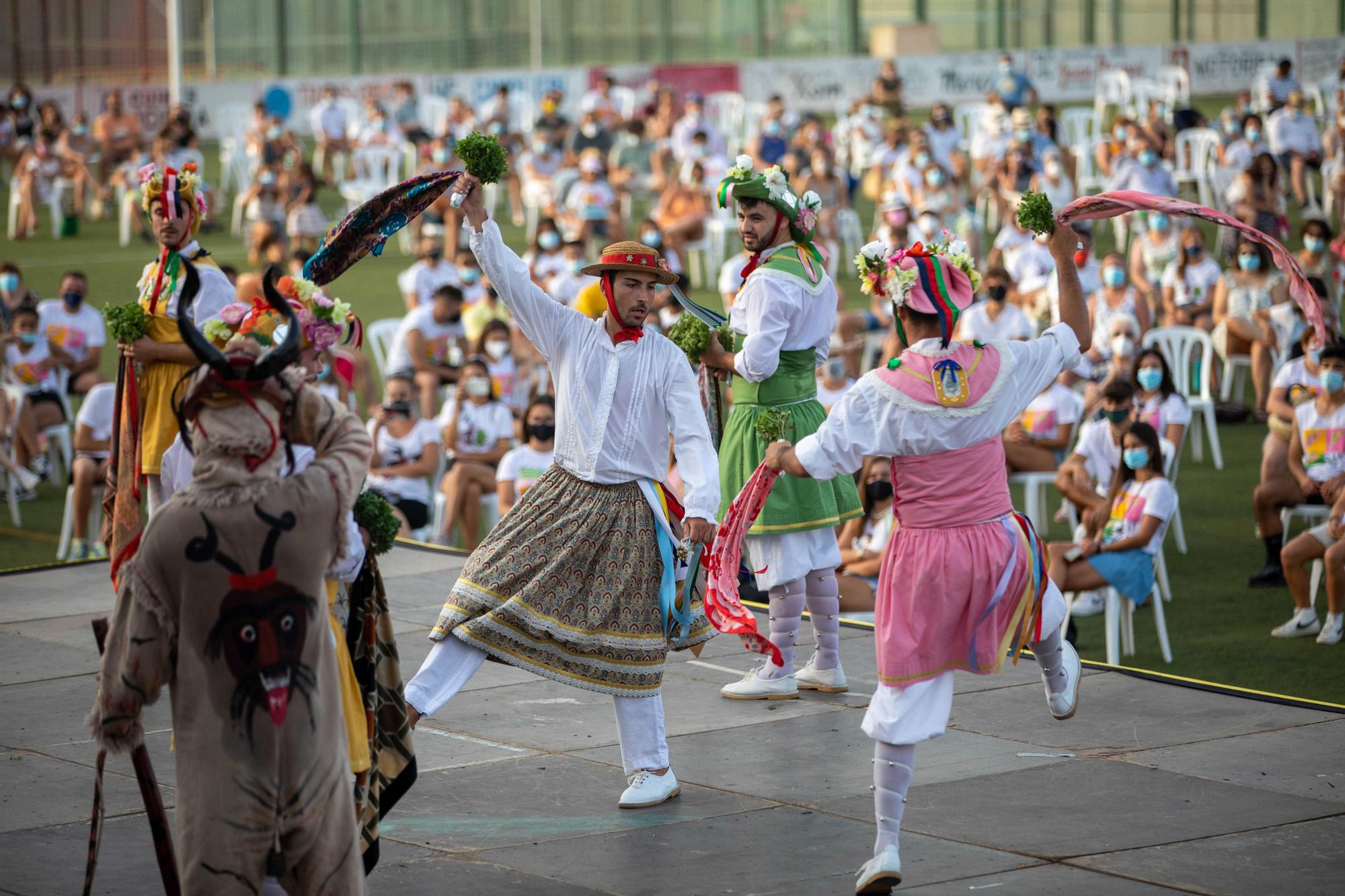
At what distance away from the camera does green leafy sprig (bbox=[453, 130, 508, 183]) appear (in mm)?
5480

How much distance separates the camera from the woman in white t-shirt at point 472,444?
1110 centimetres

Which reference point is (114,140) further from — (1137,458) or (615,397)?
(615,397)

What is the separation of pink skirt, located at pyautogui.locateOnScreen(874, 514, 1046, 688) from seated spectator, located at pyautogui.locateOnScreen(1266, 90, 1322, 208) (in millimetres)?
18969

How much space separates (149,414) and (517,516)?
1.78m

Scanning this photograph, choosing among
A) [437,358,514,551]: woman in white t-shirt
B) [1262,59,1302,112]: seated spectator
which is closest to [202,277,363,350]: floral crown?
[437,358,514,551]: woman in white t-shirt

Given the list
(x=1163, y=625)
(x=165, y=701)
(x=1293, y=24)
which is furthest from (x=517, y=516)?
(x=1293, y=24)

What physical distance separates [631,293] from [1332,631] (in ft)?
16.6

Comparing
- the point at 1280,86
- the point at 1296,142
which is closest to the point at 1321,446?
the point at 1296,142

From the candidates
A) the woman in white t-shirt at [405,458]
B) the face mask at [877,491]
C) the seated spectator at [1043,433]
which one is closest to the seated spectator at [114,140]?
the woman in white t-shirt at [405,458]

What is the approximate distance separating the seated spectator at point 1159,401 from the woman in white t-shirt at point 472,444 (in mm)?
3961

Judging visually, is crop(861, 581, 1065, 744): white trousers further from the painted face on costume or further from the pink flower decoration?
the pink flower decoration

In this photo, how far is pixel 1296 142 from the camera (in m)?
22.8

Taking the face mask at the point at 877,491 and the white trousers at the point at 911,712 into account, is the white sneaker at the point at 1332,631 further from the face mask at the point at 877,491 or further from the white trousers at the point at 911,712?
the white trousers at the point at 911,712

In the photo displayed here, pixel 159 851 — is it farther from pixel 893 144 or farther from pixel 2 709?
pixel 893 144
